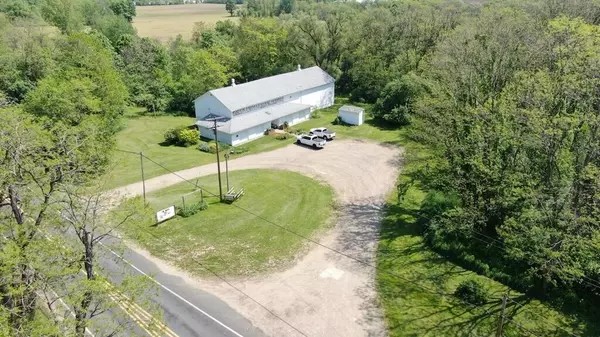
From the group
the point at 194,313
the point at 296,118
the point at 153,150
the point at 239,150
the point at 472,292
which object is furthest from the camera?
the point at 296,118

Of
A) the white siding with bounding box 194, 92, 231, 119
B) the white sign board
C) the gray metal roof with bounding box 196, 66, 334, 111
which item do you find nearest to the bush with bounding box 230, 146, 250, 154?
the white siding with bounding box 194, 92, 231, 119

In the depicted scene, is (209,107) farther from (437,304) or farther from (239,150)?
(437,304)

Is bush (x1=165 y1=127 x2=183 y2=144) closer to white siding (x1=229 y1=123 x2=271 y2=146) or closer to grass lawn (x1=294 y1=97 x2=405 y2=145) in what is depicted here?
white siding (x1=229 y1=123 x2=271 y2=146)

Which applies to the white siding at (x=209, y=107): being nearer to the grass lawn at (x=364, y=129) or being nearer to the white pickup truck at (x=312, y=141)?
the white pickup truck at (x=312, y=141)

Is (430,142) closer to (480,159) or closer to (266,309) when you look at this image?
(480,159)

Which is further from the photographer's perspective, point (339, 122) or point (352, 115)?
point (339, 122)

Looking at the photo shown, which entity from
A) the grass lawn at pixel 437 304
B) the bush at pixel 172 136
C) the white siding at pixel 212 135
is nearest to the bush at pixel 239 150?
the white siding at pixel 212 135

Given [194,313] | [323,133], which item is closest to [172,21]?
[323,133]
